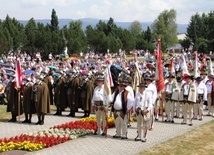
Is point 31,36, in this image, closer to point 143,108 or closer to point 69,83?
point 69,83

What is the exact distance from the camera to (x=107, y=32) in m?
76.1

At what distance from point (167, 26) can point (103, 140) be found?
301 ft

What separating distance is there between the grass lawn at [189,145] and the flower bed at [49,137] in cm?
314

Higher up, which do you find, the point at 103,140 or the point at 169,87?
the point at 169,87

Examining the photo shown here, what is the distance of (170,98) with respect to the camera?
18.6 metres

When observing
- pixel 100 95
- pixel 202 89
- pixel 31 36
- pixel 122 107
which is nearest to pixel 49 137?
pixel 100 95

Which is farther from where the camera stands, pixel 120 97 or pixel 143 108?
pixel 120 97

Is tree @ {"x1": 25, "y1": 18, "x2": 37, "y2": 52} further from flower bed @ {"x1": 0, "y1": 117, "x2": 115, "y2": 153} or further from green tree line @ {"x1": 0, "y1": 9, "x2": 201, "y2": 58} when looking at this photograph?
flower bed @ {"x1": 0, "y1": 117, "x2": 115, "y2": 153}

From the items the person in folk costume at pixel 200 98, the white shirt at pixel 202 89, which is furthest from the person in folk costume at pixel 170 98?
the white shirt at pixel 202 89

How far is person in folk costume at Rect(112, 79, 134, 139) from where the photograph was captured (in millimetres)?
14836

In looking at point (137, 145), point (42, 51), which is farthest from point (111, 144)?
point (42, 51)

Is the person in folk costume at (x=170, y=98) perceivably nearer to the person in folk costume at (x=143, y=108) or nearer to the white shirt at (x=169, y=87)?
the white shirt at (x=169, y=87)

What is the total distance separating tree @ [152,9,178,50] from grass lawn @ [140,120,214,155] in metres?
83.9

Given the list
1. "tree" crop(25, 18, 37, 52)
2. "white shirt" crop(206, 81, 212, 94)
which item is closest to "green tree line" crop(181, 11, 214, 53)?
"tree" crop(25, 18, 37, 52)
